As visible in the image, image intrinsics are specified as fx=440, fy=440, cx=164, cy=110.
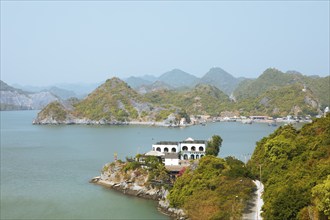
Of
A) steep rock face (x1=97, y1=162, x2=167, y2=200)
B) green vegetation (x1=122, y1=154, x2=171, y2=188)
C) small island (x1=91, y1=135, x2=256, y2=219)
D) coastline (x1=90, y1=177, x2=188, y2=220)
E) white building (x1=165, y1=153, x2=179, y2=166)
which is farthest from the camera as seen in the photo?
white building (x1=165, y1=153, x2=179, y2=166)

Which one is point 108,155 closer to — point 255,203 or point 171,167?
point 171,167

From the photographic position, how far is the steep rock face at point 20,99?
173 meters

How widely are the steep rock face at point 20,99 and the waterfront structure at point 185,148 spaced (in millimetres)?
144733

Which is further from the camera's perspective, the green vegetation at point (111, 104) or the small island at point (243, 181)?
the green vegetation at point (111, 104)

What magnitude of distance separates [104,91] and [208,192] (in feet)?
266

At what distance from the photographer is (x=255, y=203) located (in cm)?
1947

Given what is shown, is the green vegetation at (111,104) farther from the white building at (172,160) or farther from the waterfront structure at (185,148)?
the white building at (172,160)

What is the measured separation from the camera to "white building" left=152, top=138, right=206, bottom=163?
3269 centimetres

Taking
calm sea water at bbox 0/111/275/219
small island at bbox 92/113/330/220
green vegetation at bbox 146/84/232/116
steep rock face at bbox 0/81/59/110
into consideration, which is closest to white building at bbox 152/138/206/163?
small island at bbox 92/113/330/220

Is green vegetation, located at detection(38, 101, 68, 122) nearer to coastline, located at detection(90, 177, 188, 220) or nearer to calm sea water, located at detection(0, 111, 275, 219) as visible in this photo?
calm sea water, located at detection(0, 111, 275, 219)

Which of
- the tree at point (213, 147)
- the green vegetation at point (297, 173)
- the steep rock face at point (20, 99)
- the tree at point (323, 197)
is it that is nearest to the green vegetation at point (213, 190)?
the green vegetation at point (297, 173)

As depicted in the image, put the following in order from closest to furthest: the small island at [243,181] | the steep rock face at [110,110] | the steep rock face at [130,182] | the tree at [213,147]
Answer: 1. the small island at [243,181]
2. the steep rock face at [130,182]
3. the tree at [213,147]
4. the steep rock face at [110,110]

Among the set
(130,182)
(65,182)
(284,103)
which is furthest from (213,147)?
(284,103)

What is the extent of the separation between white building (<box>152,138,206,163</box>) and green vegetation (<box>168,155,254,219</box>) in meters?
8.11
